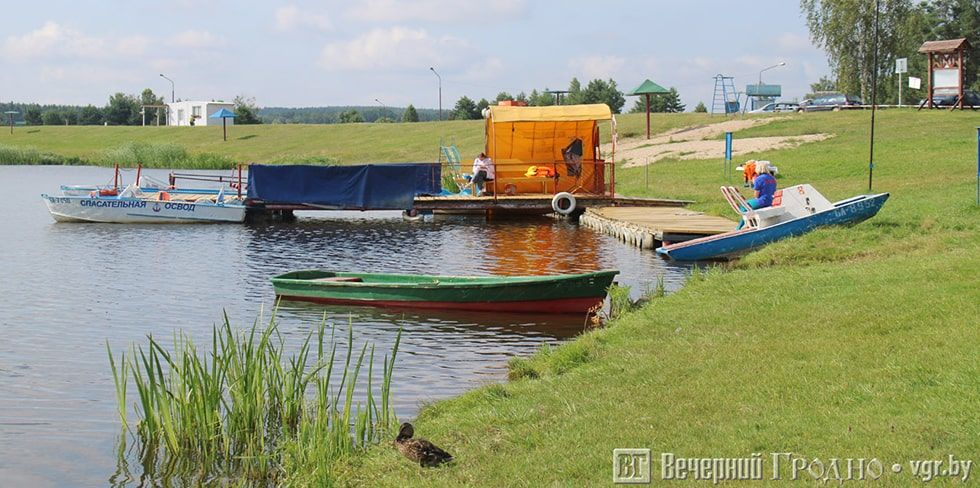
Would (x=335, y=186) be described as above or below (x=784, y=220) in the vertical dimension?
above

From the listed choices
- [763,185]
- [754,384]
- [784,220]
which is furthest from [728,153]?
[754,384]

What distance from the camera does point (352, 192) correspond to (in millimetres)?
42000

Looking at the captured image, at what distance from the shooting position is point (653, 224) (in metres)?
29.5

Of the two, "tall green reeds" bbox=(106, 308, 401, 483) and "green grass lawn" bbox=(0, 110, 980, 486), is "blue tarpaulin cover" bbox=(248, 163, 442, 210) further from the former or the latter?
"tall green reeds" bbox=(106, 308, 401, 483)

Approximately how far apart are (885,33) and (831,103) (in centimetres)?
2007

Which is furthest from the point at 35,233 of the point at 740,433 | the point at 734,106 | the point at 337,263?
the point at 734,106

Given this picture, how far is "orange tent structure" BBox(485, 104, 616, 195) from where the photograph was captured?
4175cm

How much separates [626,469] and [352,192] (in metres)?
34.6

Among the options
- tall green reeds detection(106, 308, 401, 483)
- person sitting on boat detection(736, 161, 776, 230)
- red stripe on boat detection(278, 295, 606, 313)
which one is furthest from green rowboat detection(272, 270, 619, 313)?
tall green reeds detection(106, 308, 401, 483)

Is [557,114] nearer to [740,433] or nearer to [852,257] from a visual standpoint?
[852,257]

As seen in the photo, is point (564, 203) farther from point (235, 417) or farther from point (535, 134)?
point (235, 417)

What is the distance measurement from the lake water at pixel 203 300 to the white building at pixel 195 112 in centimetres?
9357

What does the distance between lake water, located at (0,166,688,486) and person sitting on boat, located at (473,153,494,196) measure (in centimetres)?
121

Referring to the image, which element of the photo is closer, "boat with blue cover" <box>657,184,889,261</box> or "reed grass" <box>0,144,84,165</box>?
"boat with blue cover" <box>657,184,889,261</box>
